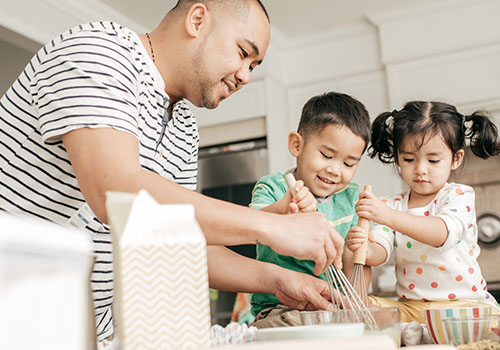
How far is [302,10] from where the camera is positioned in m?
3.86

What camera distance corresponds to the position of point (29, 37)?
10.6 feet

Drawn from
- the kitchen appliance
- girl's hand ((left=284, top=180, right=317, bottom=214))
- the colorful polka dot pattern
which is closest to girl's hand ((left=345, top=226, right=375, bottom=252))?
girl's hand ((left=284, top=180, right=317, bottom=214))

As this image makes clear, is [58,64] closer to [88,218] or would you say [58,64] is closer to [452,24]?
[88,218]

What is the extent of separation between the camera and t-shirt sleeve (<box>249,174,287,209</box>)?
1433 millimetres

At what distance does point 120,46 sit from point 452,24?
3.32 m

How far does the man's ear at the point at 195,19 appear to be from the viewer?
1227 mm

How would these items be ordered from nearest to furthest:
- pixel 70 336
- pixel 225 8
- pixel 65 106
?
pixel 70 336 < pixel 65 106 < pixel 225 8

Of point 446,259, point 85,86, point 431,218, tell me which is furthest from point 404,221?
point 85,86

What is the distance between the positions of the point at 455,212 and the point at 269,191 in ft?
1.54

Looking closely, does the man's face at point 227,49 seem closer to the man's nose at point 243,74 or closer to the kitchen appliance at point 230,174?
the man's nose at point 243,74

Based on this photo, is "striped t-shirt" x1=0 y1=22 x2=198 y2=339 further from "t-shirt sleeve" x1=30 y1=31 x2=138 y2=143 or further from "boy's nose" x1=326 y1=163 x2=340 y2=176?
"boy's nose" x1=326 y1=163 x2=340 y2=176

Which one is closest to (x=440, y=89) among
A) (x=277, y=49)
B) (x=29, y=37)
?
(x=277, y=49)

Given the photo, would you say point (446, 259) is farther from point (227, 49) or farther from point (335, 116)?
point (227, 49)

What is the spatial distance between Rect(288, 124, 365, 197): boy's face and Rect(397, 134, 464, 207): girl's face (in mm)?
126
